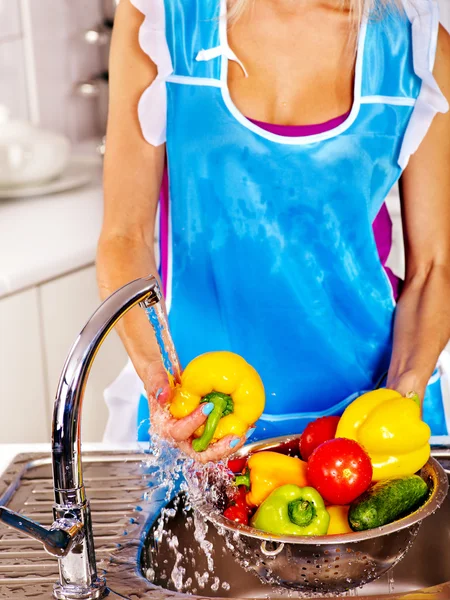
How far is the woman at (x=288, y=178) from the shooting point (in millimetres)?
1438

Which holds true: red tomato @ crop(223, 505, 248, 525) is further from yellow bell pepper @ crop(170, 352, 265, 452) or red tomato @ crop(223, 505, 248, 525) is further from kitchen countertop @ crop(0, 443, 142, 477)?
kitchen countertop @ crop(0, 443, 142, 477)

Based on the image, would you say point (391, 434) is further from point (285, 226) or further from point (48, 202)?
point (48, 202)

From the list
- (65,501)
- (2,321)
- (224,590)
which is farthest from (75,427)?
(2,321)

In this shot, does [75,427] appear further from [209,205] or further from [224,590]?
[209,205]

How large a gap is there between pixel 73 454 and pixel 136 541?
277mm

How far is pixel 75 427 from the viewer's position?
2.86ft

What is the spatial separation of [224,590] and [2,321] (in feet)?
3.61

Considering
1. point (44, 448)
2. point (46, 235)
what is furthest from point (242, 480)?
point (46, 235)

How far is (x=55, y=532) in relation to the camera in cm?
88

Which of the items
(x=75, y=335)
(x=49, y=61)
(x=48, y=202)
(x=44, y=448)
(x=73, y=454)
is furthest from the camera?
(x=49, y=61)

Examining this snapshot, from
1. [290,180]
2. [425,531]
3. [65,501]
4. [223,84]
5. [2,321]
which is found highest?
[223,84]

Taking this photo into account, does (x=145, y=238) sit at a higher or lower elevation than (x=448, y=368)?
higher

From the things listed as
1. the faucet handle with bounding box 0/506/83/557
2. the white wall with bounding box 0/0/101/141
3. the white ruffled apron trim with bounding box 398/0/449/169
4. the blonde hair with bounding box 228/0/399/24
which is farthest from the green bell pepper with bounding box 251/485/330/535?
the white wall with bounding box 0/0/101/141

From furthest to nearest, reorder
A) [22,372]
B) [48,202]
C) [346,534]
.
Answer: [48,202]
[22,372]
[346,534]
